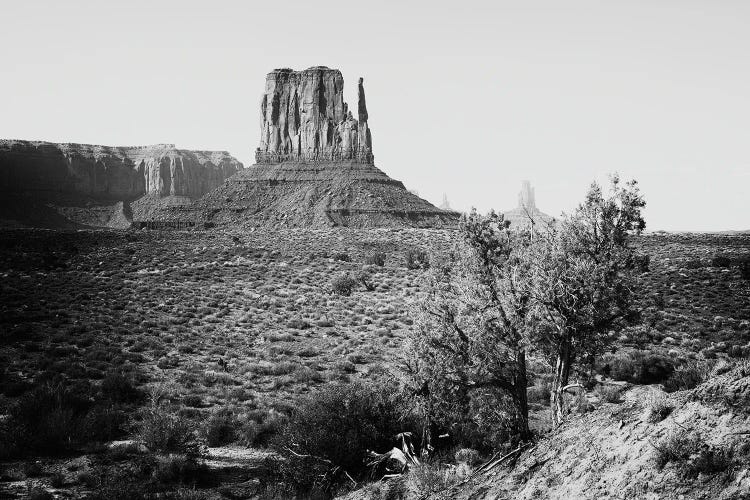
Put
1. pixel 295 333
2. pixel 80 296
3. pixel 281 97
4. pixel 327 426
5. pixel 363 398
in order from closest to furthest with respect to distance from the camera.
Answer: pixel 327 426, pixel 363 398, pixel 295 333, pixel 80 296, pixel 281 97

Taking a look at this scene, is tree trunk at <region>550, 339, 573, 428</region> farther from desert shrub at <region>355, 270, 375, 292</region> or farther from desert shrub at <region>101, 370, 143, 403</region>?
desert shrub at <region>355, 270, 375, 292</region>

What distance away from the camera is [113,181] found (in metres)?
189

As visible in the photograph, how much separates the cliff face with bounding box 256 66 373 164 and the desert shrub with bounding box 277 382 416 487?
360 ft

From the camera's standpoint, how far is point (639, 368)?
1955 cm

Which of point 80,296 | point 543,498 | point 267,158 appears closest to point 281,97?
point 267,158

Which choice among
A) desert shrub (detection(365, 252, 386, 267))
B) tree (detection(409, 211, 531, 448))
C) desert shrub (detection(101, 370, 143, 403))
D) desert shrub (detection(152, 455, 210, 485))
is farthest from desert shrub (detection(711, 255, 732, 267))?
desert shrub (detection(152, 455, 210, 485))

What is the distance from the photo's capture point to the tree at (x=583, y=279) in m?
10.6

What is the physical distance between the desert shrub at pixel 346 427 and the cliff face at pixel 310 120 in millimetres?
109855

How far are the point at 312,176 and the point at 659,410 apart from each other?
357 ft

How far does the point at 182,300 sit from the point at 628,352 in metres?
26.8

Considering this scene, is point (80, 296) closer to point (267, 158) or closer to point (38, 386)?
point (38, 386)

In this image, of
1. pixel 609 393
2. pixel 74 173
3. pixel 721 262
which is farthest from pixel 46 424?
pixel 74 173

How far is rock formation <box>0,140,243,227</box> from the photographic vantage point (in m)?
151

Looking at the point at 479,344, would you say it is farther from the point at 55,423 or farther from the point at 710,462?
the point at 55,423
